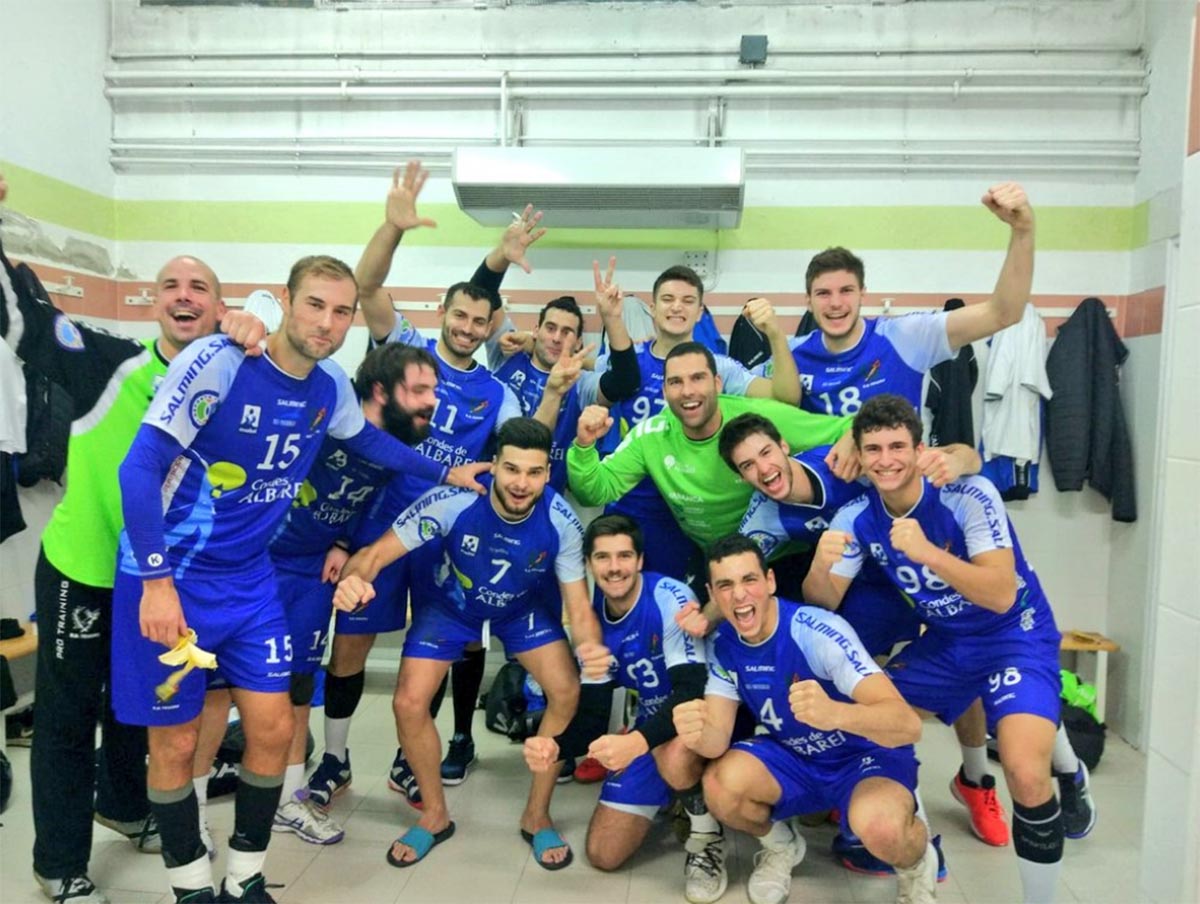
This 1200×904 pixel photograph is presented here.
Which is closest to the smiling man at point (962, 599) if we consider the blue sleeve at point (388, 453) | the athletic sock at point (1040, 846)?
the athletic sock at point (1040, 846)

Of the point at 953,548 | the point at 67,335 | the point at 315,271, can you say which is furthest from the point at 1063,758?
the point at 67,335

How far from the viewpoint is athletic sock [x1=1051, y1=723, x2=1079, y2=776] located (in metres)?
2.61

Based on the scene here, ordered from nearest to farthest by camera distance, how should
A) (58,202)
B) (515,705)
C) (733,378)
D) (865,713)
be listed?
(865,713) → (733,378) → (515,705) → (58,202)

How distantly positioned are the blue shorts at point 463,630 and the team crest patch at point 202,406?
109 cm

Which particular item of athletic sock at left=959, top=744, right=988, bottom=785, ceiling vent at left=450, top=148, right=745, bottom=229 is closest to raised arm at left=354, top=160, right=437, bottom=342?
ceiling vent at left=450, top=148, right=745, bottom=229

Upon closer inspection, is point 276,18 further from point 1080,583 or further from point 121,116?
point 1080,583

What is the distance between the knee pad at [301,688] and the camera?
2.71 m

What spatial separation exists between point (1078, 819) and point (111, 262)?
5.12 meters

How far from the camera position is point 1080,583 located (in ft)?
13.2

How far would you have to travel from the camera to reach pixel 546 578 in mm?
2871

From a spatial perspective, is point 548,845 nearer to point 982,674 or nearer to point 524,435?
point 524,435

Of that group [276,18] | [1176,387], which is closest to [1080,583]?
[1176,387]

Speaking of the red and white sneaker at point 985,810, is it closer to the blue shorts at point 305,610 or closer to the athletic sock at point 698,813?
the athletic sock at point 698,813

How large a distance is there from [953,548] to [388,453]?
1.73 metres
